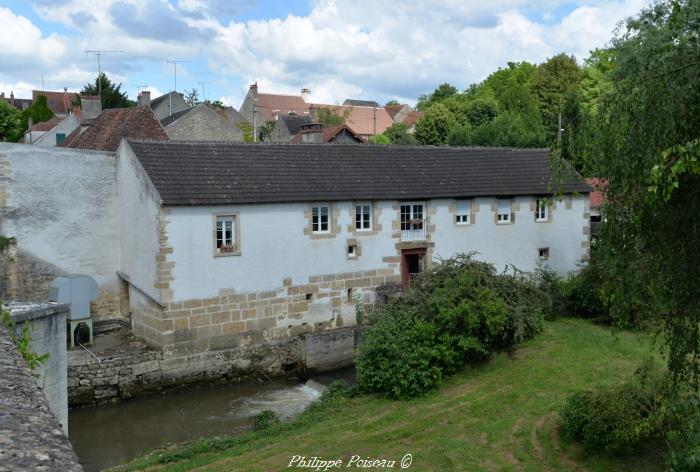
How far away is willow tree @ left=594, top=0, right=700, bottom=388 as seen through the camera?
717 centimetres

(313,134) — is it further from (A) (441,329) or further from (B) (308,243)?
(A) (441,329)

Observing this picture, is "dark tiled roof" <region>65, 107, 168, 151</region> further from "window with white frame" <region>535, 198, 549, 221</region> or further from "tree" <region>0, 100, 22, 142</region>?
"tree" <region>0, 100, 22, 142</region>

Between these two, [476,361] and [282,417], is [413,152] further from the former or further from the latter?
[282,417]

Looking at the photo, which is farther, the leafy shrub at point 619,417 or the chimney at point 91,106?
the chimney at point 91,106

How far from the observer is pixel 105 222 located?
20.2m

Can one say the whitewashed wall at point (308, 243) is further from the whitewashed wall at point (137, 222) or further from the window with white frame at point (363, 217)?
the whitewashed wall at point (137, 222)

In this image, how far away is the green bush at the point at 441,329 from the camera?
47.7ft

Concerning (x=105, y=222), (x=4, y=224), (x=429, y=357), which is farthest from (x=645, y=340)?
(x=4, y=224)

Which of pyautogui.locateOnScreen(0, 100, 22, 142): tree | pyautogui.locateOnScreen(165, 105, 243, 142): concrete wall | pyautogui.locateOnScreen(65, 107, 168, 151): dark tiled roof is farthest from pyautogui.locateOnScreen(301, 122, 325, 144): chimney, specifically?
pyautogui.locateOnScreen(0, 100, 22, 142): tree

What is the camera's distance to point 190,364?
17.7 meters

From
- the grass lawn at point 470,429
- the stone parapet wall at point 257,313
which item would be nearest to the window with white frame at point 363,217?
the stone parapet wall at point 257,313

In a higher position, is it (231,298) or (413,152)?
(413,152)

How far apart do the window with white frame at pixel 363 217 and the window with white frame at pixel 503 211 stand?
16.6 ft

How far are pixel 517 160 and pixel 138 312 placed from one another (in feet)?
49.4
